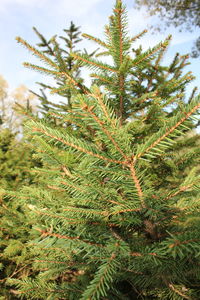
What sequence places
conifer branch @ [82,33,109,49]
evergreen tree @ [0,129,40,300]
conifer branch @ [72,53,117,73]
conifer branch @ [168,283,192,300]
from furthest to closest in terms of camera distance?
evergreen tree @ [0,129,40,300] → conifer branch @ [82,33,109,49] → conifer branch @ [72,53,117,73] → conifer branch @ [168,283,192,300]

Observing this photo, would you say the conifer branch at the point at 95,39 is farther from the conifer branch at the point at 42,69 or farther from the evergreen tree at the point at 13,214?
the evergreen tree at the point at 13,214

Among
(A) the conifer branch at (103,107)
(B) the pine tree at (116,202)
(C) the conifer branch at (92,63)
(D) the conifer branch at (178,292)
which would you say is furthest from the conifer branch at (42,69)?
(D) the conifer branch at (178,292)

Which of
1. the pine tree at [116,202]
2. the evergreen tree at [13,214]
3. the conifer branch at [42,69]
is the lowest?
the evergreen tree at [13,214]

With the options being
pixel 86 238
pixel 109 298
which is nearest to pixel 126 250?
pixel 86 238

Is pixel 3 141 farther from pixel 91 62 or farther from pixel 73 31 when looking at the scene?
pixel 91 62

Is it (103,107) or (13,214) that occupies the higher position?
(103,107)

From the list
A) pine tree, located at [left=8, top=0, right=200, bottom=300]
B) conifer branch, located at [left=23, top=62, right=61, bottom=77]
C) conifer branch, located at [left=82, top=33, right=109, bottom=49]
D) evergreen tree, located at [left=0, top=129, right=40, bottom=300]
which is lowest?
evergreen tree, located at [left=0, top=129, right=40, bottom=300]

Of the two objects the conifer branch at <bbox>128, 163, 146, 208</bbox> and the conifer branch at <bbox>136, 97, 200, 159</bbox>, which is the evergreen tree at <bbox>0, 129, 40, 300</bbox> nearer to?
the conifer branch at <bbox>128, 163, 146, 208</bbox>

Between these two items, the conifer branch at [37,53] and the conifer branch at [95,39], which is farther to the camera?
the conifer branch at [95,39]

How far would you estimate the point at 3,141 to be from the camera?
4.50 metres

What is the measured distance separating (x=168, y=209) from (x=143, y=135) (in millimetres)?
1054

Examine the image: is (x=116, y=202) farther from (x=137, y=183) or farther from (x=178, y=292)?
(x=178, y=292)

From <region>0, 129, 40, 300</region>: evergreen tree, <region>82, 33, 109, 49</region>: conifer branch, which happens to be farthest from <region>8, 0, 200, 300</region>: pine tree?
<region>0, 129, 40, 300</region>: evergreen tree

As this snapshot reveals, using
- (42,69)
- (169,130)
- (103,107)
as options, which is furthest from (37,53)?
(169,130)
